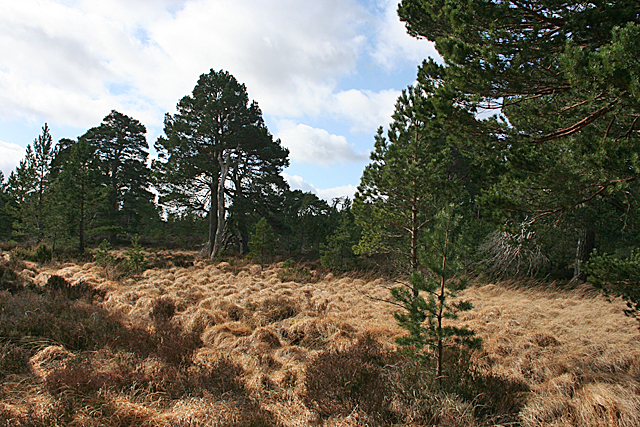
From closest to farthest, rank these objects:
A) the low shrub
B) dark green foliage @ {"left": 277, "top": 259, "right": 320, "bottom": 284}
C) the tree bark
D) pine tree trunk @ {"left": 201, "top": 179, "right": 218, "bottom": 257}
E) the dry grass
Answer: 1. the dry grass
2. the low shrub
3. dark green foliage @ {"left": 277, "top": 259, "right": 320, "bottom": 284}
4. the tree bark
5. pine tree trunk @ {"left": 201, "top": 179, "right": 218, "bottom": 257}

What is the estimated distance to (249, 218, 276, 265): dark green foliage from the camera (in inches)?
697

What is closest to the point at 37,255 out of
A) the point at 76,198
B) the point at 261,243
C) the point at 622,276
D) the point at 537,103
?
the point at 76,198

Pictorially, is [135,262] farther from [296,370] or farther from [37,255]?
[296,370]

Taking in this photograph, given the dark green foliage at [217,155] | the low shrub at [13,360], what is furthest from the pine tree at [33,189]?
the low shrub at [13,360]

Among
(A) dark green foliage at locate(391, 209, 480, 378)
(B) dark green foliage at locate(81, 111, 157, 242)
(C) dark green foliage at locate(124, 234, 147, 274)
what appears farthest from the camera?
(B) dark green foliage at locate(81, 111, 157, 242)

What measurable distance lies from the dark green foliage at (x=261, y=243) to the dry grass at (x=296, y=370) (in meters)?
9.17

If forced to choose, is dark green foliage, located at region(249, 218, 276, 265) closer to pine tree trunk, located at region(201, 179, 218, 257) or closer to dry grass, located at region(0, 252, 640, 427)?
pine tree trunk, located at region(201, 179, 218, 257)

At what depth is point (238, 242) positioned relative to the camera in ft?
71.9

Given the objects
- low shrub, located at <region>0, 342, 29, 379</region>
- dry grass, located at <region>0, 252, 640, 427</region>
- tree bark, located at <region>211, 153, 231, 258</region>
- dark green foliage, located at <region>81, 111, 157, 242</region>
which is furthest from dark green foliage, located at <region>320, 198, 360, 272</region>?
dark green foliage, located at <region>81, 111, 157, 242</region>

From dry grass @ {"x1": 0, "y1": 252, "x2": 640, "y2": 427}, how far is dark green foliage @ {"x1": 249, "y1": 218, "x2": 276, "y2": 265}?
9.17 metres

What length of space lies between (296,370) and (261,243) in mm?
13172

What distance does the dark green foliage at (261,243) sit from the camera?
58.1ft

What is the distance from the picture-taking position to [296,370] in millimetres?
4863

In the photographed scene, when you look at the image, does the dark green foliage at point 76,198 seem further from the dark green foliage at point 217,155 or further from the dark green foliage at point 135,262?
the dark green foliage at point 135,262
